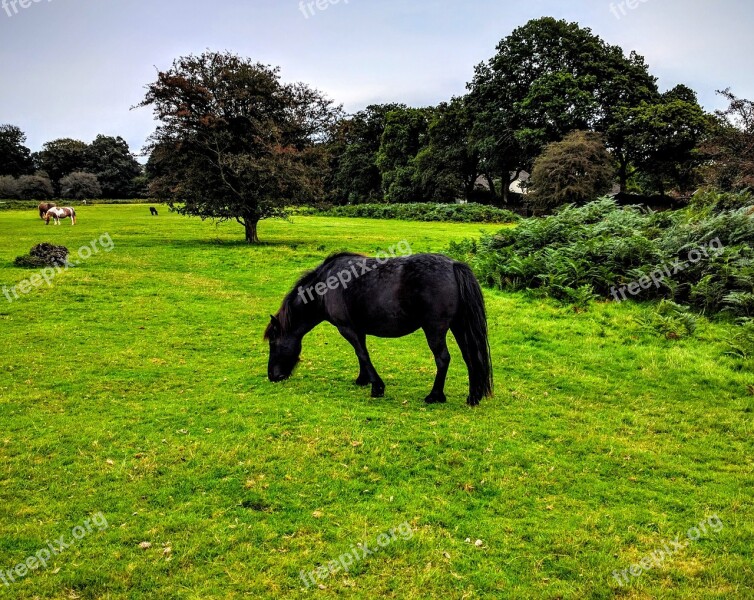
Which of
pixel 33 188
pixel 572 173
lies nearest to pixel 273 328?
pixel 572 173

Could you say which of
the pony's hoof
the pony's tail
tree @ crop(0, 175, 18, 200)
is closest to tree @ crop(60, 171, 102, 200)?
tree @ crop(0, 175, 18, 200)

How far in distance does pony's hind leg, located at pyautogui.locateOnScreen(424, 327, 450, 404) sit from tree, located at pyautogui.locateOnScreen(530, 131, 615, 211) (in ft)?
116

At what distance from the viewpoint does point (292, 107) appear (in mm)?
27000

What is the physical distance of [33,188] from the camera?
72000mm

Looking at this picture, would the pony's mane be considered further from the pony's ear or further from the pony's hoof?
the pony's hoof

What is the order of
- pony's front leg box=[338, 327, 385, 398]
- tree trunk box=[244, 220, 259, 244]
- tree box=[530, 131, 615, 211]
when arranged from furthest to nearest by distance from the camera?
tree box=[530, 131, 615, 211], tree trunk box=[244, 220, 259, 244], pony's front leg box=[338, 327, 385, 398]

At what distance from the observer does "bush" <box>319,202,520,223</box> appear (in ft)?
154

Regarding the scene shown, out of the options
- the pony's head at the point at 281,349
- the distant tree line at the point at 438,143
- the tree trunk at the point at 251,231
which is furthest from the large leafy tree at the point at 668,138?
the pony's head at the point at 281,349

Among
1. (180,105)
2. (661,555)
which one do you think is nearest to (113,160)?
(180,105)

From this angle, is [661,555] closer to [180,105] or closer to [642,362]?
[642,362]

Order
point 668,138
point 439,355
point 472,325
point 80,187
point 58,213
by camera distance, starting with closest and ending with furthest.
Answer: point 472,325 < point 439,355 < point 58,213 < point 668,138 < point 80,187

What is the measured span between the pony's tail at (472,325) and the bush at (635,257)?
7220 mm

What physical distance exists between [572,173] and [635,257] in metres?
28.2

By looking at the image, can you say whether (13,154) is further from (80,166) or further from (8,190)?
(8,190)
